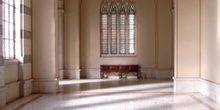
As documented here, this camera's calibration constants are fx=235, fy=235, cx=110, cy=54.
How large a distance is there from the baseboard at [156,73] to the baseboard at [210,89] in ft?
18.7

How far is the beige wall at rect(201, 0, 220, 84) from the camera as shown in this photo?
24.7 feet

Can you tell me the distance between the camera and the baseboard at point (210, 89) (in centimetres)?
741

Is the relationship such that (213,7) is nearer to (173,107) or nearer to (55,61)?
(173,107)

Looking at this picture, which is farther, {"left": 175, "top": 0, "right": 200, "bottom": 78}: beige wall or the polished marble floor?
{"left": 175, "top": 0, "right": 200, "bottom": 78}: beige wall

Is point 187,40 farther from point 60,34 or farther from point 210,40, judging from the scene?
point 60,34

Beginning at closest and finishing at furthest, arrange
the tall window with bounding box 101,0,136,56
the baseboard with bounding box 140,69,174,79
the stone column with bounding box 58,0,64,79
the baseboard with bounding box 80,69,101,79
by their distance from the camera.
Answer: the stone column with bounding box 58,0,64,79
the baseboard with bounding box 140,69,174,79
the baseboard with bounding box 80,69,101,79
the tall window with bounding box 101,0,136,56

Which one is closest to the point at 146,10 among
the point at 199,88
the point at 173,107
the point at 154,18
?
the point at 154,18

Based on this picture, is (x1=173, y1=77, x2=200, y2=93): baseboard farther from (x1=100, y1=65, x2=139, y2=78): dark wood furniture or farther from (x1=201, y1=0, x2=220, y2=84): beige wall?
(x1=100, y1=65, x2=139, y2=78): dark wood furniture

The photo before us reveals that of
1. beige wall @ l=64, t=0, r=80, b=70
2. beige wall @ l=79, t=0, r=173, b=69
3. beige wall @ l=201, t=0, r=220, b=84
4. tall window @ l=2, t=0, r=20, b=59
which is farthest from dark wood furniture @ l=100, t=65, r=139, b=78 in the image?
tall window @ l=2, t=0, r=20, b=59

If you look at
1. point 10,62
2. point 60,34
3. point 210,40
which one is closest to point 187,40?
point 210,40

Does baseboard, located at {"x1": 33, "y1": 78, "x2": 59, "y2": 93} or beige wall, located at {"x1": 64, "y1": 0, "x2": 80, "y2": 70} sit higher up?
beige wall, located at {"x1": 64, "y1": 0, "x2": 80, "y2": 70}

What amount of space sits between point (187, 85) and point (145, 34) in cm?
646

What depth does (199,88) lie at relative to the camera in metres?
9.18

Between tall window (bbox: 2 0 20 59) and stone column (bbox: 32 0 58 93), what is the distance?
2.87 ft
